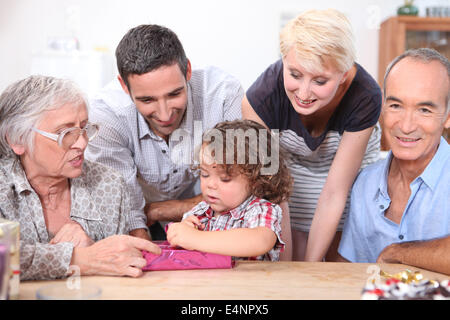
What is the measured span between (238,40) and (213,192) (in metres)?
3.22

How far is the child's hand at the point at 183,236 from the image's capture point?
4.61 ft

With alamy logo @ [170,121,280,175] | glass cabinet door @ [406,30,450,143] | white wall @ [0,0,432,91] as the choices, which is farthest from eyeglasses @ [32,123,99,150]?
glass cabinet door @ [406,30,450,143]

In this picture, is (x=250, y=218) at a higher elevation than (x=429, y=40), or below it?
below

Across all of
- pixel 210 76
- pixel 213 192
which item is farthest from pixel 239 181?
pixel 210 76

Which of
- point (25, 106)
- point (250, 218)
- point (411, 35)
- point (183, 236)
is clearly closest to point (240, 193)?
point (250, 218)

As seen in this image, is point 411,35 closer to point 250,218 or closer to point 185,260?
point 250,218

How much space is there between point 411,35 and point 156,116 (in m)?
3.17

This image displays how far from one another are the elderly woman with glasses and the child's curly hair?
0.37 m

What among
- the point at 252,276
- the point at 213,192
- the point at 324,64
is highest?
the point at 324,64

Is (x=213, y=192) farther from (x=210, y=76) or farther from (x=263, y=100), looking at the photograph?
(x=210, y=76)

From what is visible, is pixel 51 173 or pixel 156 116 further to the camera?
pixel 156 116

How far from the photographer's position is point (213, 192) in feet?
5.27

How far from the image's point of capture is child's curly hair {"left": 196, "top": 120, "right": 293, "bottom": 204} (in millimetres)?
1603

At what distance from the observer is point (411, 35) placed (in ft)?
14.4
